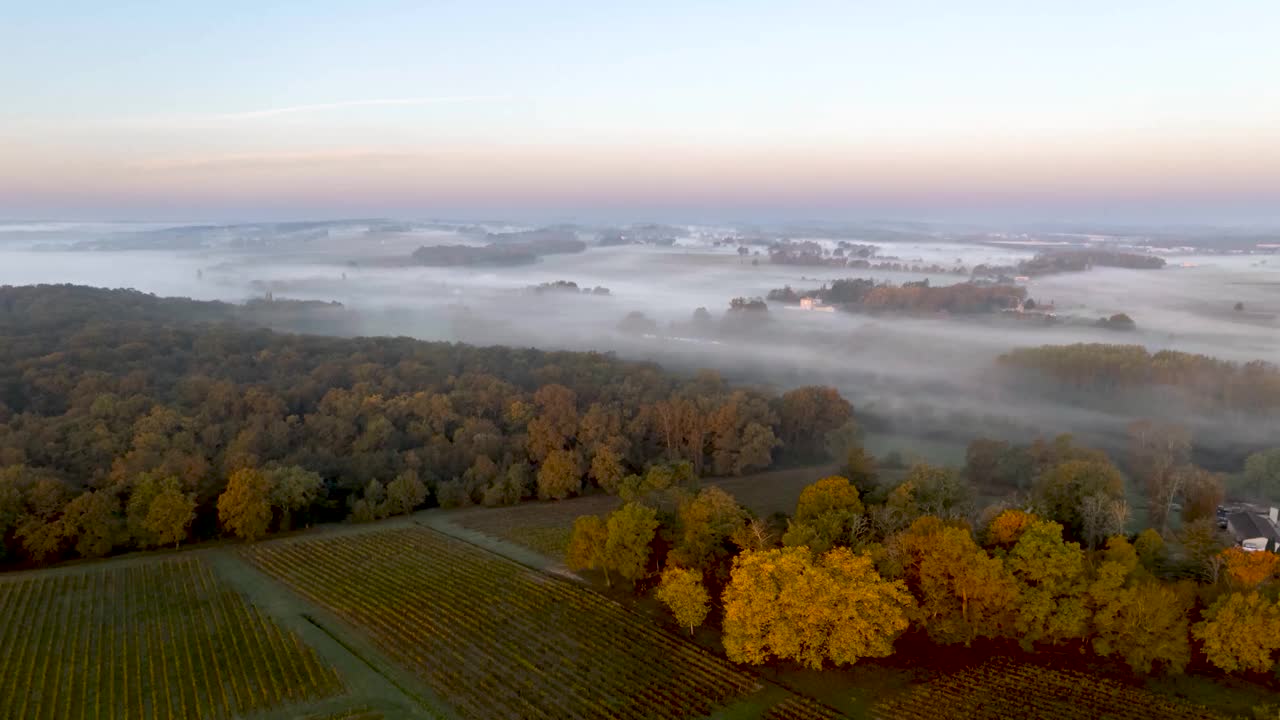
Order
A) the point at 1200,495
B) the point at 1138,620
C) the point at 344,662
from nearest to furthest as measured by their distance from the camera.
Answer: the point at 1138,620, the point at 344,662, the point at 1200,495

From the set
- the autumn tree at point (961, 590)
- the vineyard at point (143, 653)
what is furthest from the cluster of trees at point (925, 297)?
the vineyard at point (143, 653)

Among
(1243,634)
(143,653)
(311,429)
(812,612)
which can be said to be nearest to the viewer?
(1243,634)

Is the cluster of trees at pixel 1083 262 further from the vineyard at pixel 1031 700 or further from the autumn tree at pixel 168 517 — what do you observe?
the autumn tree at pixel 168 517

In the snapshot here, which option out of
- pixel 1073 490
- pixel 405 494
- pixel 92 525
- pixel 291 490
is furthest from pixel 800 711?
pixel 92 525

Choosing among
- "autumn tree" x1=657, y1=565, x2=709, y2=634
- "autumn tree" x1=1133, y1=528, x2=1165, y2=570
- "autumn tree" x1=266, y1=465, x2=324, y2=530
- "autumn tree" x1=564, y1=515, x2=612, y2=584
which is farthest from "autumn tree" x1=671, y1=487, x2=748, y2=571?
"autumn tree" x1=266, y1=465, x2=324, y2=530

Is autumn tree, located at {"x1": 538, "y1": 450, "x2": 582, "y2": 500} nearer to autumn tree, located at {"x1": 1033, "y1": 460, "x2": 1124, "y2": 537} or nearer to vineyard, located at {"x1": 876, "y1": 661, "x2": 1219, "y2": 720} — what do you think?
autumn tree, located at {"x1": 1033, "y1": 460, "x2": 1124, "y2": 537}

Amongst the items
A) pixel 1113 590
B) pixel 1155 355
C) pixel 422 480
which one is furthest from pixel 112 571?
pixel 1155 355

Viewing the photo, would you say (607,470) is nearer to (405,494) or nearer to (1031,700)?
(405,494)
